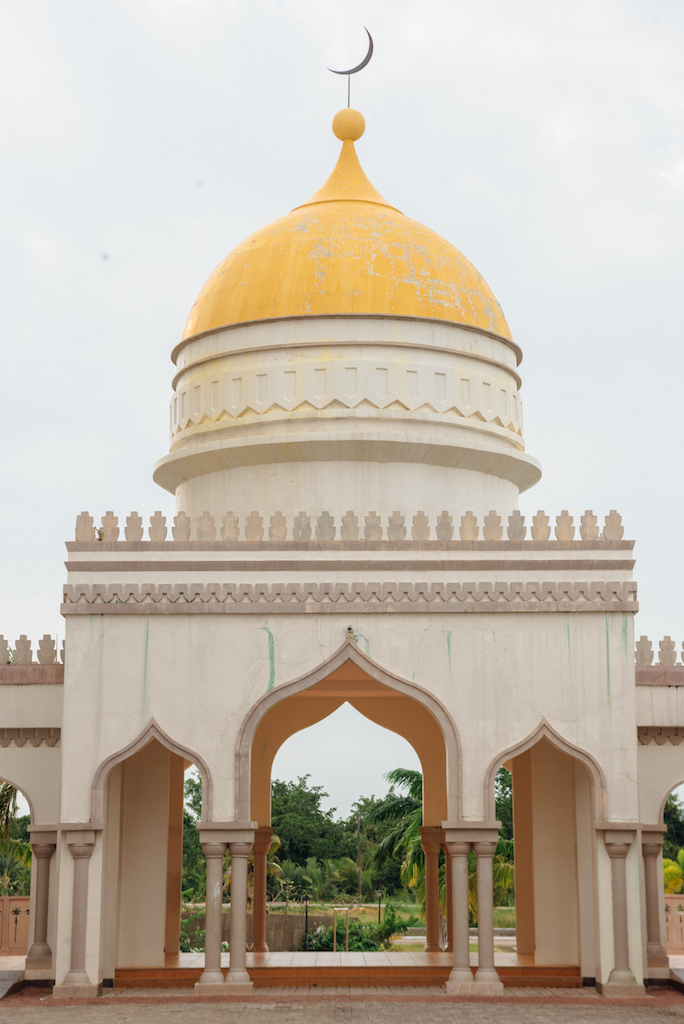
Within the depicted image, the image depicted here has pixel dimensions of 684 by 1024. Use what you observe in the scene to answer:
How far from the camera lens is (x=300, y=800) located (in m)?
44.0

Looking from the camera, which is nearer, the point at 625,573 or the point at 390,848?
the point at 625,573

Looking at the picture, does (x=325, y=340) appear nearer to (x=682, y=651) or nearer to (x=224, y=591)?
(x=224, y=591)

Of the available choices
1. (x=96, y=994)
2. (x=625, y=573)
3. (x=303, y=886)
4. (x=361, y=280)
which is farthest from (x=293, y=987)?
(x=303, y=886)

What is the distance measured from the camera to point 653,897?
604 inches

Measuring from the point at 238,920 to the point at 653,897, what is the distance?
18.9ft

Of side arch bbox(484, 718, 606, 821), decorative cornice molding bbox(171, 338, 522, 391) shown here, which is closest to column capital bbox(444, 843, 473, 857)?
side arch bbox(484, 718, 606, 821)


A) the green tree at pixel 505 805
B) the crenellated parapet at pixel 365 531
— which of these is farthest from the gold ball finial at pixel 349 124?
the green tree at pixel 505 805

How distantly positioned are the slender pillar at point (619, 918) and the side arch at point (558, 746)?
341 millimetres

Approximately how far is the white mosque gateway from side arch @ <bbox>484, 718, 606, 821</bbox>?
0.04m

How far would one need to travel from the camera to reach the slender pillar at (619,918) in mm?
13617

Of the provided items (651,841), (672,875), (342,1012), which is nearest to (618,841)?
(651,841)

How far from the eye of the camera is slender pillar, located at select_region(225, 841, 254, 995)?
44.6ft

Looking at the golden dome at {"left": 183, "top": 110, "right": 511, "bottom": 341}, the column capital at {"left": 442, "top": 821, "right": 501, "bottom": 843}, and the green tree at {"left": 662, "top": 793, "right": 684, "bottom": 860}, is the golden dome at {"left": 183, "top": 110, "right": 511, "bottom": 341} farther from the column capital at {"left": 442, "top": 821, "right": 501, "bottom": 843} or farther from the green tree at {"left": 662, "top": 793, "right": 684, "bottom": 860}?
the green tree at {"left": 662, "top": 793, "right": 684, "bottom": 860}

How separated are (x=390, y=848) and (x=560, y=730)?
13.8m
